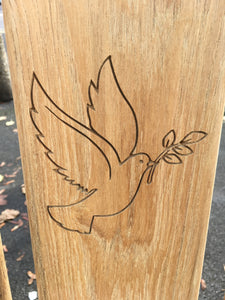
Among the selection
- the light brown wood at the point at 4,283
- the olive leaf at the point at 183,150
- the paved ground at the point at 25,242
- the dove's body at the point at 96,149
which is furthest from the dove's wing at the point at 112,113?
the paved ground at the point at 25,242

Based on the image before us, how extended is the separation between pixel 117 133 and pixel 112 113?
2.1 inches

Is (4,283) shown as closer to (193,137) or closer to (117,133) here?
(117,133)

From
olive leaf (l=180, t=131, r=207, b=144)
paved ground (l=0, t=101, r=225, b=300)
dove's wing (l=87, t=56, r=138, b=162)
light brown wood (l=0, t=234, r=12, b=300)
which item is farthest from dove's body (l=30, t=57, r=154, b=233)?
paved ground (l=0, t=101, r=225, b=300)

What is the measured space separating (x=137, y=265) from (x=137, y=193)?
0.27 meters

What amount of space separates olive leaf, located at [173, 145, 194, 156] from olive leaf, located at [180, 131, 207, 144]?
15 millimetres

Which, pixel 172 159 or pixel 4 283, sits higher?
pixel 172 159

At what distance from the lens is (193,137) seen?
861 mm

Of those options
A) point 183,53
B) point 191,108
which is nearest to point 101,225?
point 191,108

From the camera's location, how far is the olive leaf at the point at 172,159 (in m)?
0.87

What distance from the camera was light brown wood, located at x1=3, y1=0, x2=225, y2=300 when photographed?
729 millimetres

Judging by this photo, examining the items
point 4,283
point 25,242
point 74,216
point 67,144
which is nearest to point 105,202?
point 74,216

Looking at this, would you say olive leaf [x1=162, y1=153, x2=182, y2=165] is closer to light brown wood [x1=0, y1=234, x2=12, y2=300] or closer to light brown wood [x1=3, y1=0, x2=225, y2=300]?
light brown wood [x1=3, y1=0, x2=225, y2=300]

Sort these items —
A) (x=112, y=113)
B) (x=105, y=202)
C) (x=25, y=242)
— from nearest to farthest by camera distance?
(x=112, y=113)
(x=105, y=202)
(x=25, y=242)

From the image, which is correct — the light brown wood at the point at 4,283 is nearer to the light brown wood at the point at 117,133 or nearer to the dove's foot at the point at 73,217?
the light brown wood at the point at 117,133
